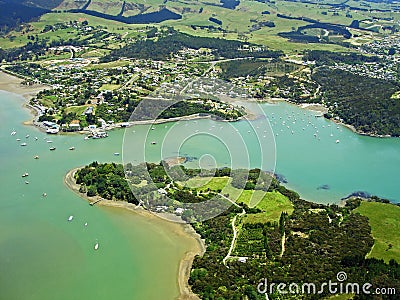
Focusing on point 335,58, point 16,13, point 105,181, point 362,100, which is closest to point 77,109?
point 105,181

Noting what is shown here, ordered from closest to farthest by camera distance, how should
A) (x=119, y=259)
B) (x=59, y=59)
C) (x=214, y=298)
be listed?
1. (x=214, y=298)
2. (x=119, y=259)
3. (x=59, y=59)

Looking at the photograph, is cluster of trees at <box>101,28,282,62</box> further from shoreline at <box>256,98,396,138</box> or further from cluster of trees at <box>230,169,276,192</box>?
cluster of trees at <box>230,169,276,192</box>

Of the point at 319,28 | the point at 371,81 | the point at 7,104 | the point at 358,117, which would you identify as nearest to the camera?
the point at 358,117

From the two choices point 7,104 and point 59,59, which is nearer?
point 7,104

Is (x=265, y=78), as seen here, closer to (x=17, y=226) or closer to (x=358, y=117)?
(x=358, y=117)

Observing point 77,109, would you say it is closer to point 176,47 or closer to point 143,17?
point 176,47

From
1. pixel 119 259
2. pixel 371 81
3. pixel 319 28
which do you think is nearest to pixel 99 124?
pixel 119 259

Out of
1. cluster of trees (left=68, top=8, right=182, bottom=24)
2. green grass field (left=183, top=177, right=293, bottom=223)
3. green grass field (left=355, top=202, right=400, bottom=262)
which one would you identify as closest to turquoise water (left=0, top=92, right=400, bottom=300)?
green grass field (left=355, top=202, right=400, bottom=262)
